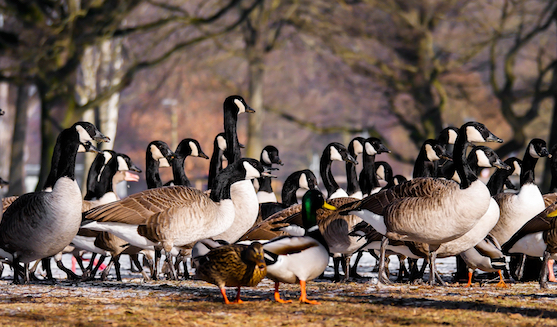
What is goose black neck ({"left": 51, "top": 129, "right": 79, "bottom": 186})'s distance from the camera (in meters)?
9.37

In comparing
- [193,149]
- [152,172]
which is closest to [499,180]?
[193,149]

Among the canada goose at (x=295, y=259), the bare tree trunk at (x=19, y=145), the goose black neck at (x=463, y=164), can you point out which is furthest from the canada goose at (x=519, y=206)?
the bare tree trunk at (x=19, y=145)

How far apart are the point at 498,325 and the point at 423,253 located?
137 inches

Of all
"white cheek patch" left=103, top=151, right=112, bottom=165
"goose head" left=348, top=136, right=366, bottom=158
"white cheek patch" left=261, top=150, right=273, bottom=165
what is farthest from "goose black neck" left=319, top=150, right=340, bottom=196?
"white cheek patch" left=103, top=151, right=112, bottom=165

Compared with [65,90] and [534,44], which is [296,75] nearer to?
[534,44]

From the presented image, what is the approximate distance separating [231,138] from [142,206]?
2.84 m

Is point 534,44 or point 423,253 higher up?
point 534,44

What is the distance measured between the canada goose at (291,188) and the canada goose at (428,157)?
1.68 meters

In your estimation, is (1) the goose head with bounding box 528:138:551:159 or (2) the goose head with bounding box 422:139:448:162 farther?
(2) the goose head with bounding box 422:139:448:162

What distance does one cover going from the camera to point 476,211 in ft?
28.0

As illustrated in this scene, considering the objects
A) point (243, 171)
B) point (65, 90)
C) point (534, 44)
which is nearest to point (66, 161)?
point (243, 171)

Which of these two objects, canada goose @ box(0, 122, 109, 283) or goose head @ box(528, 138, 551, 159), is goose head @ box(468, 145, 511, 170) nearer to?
goose head @ box(528, 138, 551, 159)

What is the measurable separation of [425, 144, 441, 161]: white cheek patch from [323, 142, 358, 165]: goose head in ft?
4.28

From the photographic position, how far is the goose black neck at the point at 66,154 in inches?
369
